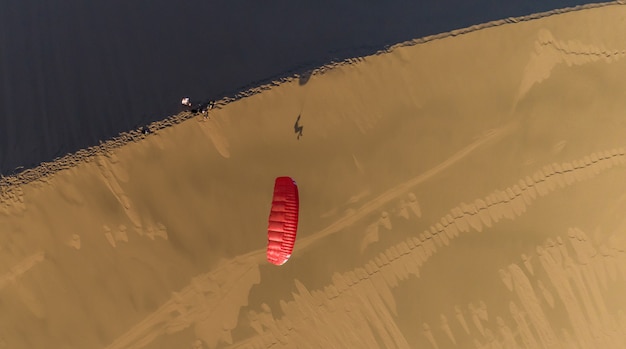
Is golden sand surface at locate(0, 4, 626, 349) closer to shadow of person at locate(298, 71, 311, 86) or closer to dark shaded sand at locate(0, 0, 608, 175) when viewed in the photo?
shadow of person at locate(298, 71, 311, 86)

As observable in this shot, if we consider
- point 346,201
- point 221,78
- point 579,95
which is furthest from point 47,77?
point 579,95

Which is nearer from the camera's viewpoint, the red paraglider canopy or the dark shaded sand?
the red paraglider canopy

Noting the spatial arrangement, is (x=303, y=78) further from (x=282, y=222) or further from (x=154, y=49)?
(x=154, y=49)

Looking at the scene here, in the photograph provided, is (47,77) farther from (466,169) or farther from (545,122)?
(545,122)

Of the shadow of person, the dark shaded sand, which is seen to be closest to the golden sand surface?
the shadow of person

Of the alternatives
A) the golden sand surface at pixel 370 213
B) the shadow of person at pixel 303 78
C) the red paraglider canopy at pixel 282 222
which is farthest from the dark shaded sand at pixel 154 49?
the red paraglider canopy at pixel 282 222

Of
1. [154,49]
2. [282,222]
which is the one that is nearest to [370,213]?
[282,222]

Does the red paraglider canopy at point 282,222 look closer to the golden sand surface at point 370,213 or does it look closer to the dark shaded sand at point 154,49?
the golden sand surface at point 370,213
